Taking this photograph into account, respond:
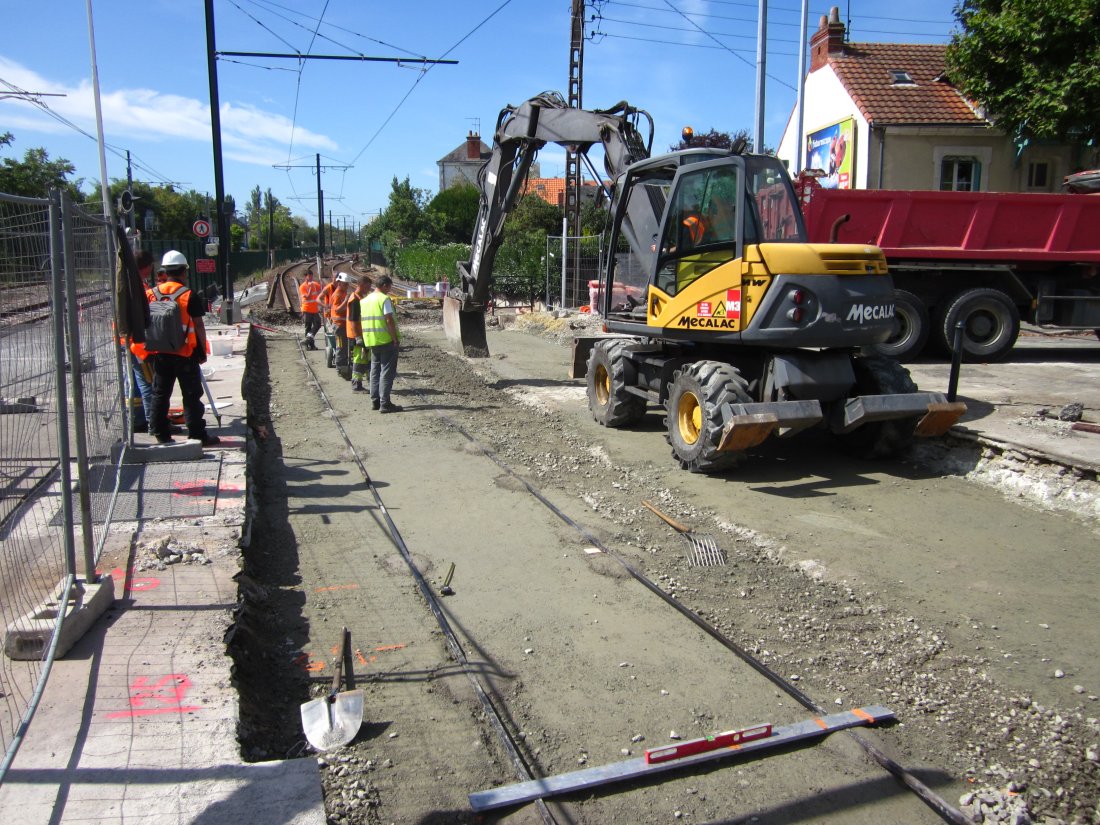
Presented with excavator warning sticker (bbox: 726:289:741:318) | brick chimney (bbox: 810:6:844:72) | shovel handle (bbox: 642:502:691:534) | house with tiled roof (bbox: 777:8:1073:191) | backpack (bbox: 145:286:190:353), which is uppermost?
brick chimney (bbox: 810:6:844:72)

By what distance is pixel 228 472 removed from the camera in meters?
7.20

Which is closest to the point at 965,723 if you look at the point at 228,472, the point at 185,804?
the point at 185,804

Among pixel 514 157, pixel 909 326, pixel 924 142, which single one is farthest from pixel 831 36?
pixel 514 157

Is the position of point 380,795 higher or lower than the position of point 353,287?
lower

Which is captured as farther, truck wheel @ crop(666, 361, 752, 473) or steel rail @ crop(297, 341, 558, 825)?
truck wheel @ crop(666, 361, 752, 473)

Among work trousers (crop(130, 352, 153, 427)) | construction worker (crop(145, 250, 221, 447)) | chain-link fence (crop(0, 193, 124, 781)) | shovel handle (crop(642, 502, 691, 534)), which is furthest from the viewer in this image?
work trousers (crop(130, 352, 153, 427))

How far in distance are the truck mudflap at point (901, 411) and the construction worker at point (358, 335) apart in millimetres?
7005

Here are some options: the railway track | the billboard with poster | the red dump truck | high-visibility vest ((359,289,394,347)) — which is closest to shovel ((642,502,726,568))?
the railway track

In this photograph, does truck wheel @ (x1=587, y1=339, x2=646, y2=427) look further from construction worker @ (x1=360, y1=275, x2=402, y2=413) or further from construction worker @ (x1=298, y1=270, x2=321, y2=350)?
construction worker @ (x1=298, y1=270, x2=321, y2=350)

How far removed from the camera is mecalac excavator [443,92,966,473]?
7512 millimetres

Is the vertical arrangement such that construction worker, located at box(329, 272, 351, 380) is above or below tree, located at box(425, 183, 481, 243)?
below

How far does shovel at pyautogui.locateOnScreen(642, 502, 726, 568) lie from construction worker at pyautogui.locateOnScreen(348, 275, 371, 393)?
7.05 meters

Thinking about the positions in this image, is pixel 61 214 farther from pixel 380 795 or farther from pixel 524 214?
pixel 524 214

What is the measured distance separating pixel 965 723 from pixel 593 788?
6.05 ft
